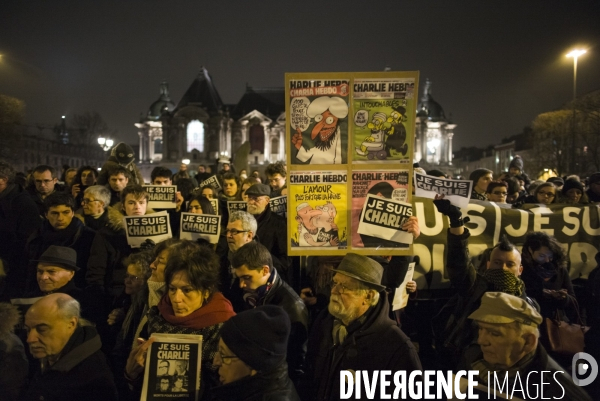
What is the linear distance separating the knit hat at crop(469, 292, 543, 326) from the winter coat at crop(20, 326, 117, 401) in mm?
2104

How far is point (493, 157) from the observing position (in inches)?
3952

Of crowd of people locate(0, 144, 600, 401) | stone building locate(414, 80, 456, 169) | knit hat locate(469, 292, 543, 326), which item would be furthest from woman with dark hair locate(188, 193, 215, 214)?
stone building locate(414, 80, 456, 169)

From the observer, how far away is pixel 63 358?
2.87 metres

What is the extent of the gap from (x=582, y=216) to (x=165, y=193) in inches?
194

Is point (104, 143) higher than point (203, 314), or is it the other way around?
point (104, 143)

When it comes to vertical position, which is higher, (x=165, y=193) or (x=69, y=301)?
(x=165, y=193)

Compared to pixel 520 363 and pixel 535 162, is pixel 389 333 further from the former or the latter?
pixel 535 162

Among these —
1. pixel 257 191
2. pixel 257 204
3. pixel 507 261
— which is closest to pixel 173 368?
pixel 507 261

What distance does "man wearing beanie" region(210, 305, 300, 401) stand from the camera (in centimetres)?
236

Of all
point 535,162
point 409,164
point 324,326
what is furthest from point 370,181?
point 535,162

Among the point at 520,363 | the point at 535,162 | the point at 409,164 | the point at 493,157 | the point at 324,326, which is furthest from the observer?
the point at 493,157

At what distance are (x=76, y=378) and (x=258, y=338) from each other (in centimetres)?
122

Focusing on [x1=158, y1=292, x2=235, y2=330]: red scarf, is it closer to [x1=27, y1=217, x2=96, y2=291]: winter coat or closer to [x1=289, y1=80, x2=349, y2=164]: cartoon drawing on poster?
[x1=289, y1=80, x2=349, y2=164]: cartoon drawing on poster

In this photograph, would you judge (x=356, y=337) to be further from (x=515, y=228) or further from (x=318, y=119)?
(x=515, y=228)
